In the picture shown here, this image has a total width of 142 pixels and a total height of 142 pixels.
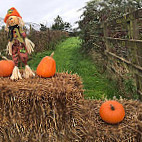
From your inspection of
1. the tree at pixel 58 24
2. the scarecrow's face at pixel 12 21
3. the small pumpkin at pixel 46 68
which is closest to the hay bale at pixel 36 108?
the small pumpkin at pixel 46 68

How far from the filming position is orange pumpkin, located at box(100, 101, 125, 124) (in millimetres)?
2596

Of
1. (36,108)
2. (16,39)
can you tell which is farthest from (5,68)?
(36,108)

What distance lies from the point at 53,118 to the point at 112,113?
0.79 metres

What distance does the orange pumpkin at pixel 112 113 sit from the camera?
2596 millimetres

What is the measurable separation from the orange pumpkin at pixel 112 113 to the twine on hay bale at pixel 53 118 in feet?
0.23

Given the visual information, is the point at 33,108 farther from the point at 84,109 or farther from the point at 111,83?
the point at 111,83

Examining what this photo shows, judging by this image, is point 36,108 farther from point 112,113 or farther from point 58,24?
point 58,24

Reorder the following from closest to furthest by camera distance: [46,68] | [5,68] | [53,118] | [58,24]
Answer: [53,118]
[46,68]
[5,68]
[58,24]

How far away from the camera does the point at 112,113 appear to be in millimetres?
2615

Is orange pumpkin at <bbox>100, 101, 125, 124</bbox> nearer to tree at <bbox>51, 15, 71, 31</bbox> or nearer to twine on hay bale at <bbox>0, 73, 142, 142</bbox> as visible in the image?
twine on hay bale at <bbox>0, 73, 142, 142</bbox>

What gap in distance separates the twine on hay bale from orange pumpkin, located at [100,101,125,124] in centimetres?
7

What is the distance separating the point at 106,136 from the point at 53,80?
3.64 ft

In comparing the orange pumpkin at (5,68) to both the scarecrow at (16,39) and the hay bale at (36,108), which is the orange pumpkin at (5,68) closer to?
the scarecrow at (16,39)

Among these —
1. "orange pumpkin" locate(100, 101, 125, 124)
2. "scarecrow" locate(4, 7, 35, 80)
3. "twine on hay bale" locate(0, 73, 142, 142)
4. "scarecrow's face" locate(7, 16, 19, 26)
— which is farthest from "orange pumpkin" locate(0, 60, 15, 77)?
"orange pumpkin" locate(100, 101, 125, 124)
